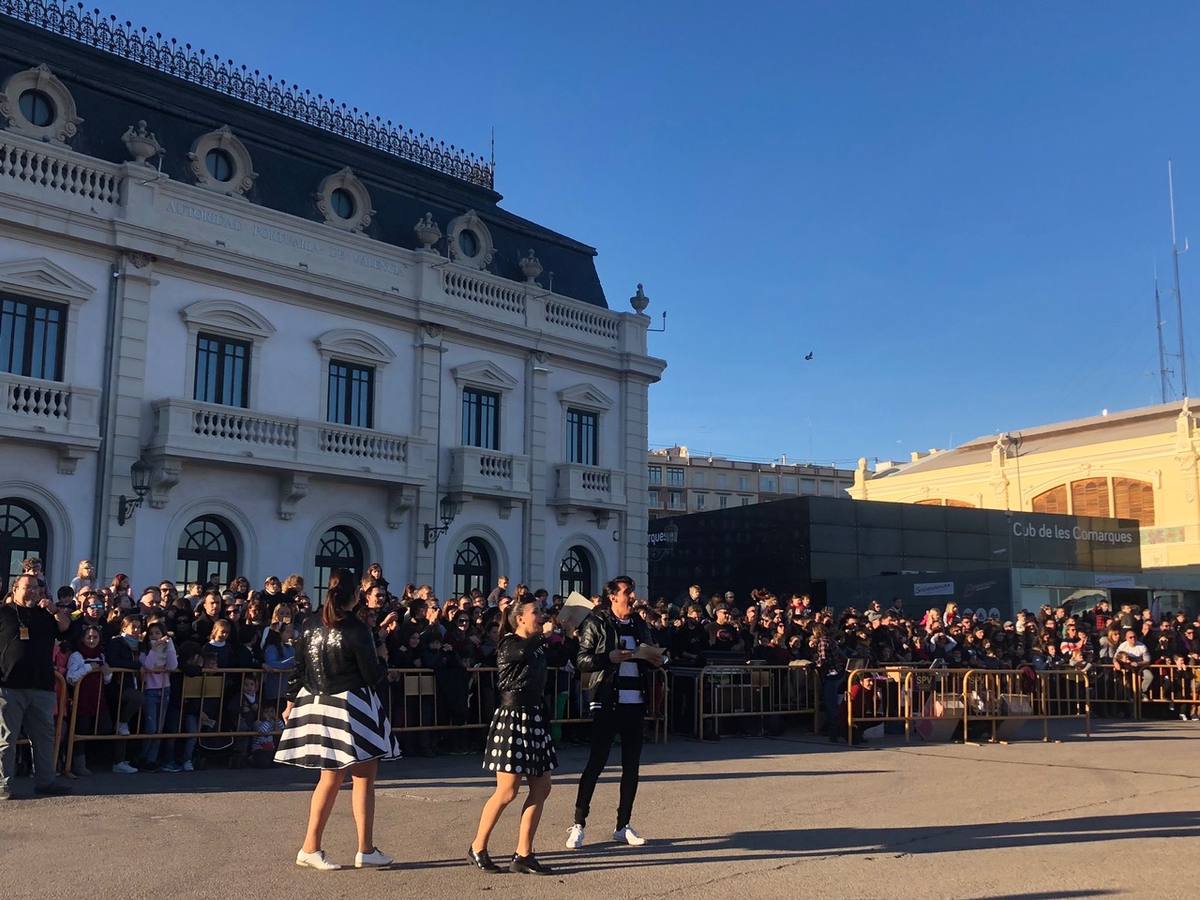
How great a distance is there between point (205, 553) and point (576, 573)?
30.2ft

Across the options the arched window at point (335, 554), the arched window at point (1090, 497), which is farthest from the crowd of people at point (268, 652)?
the arched window at point (1090, 497)

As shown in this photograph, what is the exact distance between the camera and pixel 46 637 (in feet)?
30.3

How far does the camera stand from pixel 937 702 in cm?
1542

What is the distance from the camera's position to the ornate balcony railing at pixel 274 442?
19672mm

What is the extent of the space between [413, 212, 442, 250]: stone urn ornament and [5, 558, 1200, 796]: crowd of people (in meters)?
9.37

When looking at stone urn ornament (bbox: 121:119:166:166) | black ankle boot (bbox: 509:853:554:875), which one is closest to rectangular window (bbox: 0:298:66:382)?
stone urn ornament (bbox: 121:119:166:166)

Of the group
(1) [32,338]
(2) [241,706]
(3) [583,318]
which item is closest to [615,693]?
(2) [241,706]

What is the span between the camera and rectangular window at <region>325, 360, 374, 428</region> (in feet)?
75.5

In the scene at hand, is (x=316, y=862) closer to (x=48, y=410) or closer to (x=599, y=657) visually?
(x=599, y=657)

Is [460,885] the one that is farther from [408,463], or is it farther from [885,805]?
[408,463]

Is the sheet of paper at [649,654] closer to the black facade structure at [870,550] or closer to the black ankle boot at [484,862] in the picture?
the black ankle boot at [484,862]

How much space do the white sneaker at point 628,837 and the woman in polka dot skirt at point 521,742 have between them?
0.86m

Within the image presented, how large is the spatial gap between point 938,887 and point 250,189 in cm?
1939

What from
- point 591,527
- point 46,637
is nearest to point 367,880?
point 46,637
